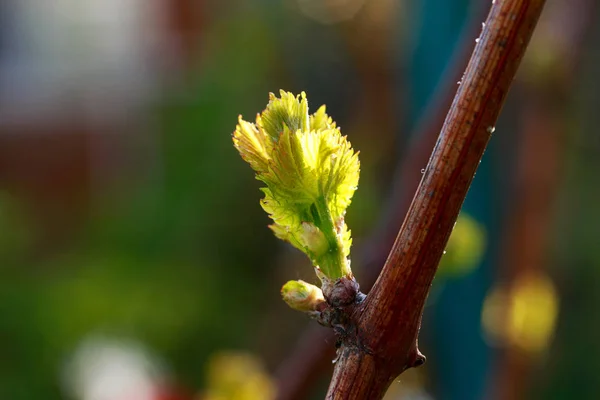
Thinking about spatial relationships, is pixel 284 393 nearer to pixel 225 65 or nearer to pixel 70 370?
pixel 70 370

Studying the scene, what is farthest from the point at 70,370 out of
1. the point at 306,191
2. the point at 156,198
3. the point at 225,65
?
the point at 306,191

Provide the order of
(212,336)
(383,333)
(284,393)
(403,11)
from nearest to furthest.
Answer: (383,333) → (284,393) → (403,11) → (212,336)

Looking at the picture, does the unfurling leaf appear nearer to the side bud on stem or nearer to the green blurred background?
the side bud on stem

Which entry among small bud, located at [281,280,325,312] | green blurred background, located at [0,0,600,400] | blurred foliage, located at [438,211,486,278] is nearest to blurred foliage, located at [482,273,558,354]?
green blurred background, located at [0,0,600,400]

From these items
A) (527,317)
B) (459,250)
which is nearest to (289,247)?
(527,317)

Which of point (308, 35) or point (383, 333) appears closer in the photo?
point (383, 333)

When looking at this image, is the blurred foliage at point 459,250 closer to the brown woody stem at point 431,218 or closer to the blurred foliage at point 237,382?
the blurred foliage at point 237,382
